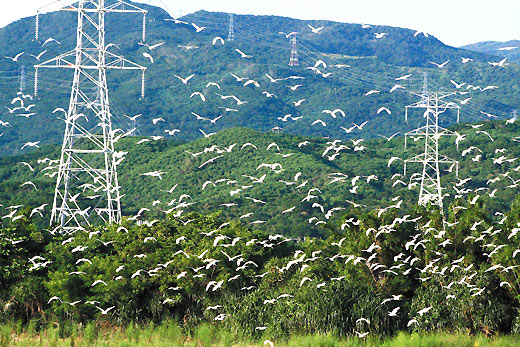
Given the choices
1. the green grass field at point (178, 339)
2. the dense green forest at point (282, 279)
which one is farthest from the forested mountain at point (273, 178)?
the green grass field at point (178, 339)

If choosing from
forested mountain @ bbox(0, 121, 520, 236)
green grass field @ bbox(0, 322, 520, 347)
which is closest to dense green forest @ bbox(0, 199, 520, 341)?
green grass field @ bbox(0, 322, 520, 347)

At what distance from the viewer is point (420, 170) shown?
123 m

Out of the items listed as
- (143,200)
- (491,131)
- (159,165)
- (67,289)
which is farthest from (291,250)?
(491,131)

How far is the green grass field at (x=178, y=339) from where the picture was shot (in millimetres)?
32156

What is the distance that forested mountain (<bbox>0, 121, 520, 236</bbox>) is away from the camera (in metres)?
97.7

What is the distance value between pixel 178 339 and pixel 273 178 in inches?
3181

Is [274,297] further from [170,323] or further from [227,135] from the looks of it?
[227,135]

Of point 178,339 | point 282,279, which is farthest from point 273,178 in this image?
point 178,339

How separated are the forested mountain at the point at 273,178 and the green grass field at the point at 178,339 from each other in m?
54.2

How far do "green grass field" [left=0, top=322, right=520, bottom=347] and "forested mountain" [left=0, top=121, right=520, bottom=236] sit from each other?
178 ft

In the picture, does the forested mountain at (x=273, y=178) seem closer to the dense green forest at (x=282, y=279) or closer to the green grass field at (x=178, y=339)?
the dense green forest at (x=282, y=279)

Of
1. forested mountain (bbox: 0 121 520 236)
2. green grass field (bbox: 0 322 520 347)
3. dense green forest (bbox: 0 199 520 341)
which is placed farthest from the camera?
forested mountain (bbox: 0 121 520 236)

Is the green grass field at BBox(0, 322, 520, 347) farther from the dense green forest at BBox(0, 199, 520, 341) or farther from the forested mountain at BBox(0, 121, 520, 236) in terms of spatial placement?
the forested mountain at BBox(0, 121, 520, 236)

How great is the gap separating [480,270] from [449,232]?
3036 millimetres
